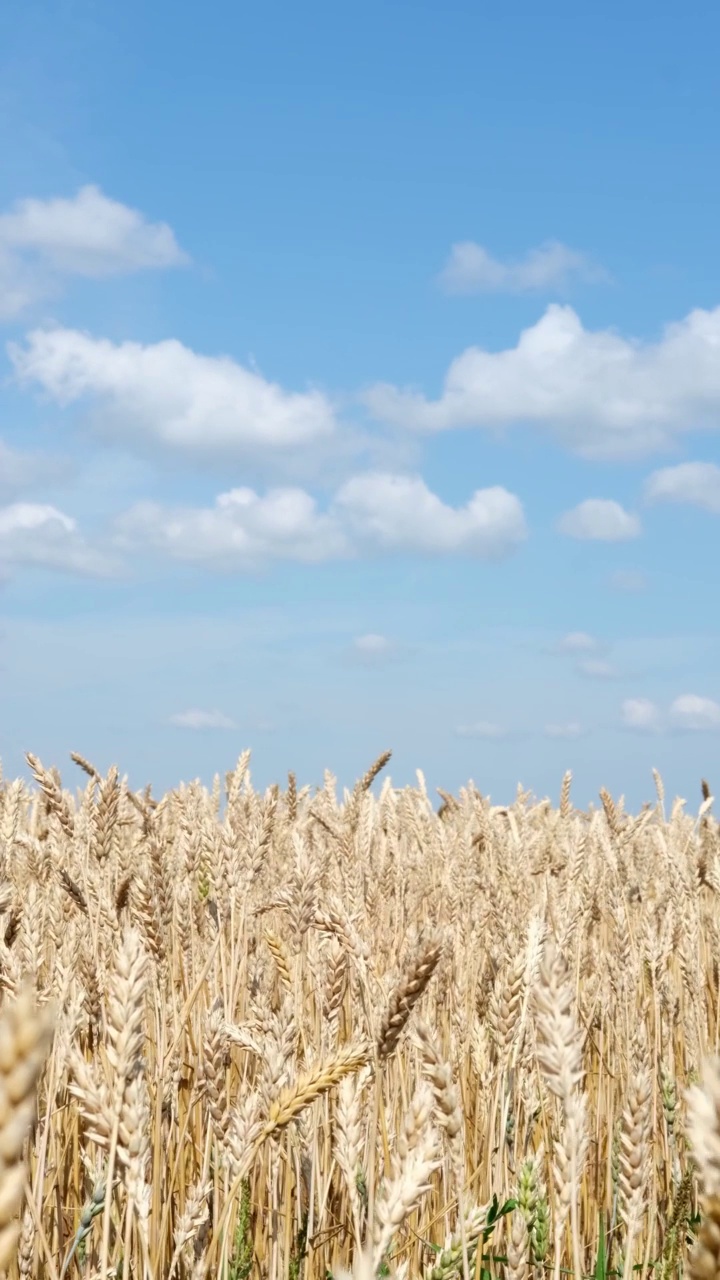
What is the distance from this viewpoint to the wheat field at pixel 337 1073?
3.67 ft

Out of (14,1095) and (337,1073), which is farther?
(337,1073)

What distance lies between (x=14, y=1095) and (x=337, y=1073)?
0.91 meters

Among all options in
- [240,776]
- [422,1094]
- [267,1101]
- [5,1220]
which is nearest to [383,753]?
[240,776]

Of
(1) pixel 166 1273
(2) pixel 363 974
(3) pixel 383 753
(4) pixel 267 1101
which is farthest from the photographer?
(3) pixel 383 753

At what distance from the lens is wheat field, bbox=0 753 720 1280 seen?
1117 mm

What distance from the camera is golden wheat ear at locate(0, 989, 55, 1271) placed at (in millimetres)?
451

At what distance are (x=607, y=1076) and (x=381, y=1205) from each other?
264 cm

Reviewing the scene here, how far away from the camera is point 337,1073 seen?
4.29ft

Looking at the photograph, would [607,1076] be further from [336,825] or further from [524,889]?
[336,825]

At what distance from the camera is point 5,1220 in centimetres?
46

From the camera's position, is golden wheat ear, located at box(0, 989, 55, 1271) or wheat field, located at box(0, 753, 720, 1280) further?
wheat field, located at box(0, 753, 720, 1280)

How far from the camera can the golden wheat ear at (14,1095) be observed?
0.45 metres

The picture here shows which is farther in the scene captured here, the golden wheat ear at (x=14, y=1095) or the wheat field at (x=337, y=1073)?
the wheat field at (x=337, y=1073)

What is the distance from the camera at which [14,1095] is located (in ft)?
1.51
